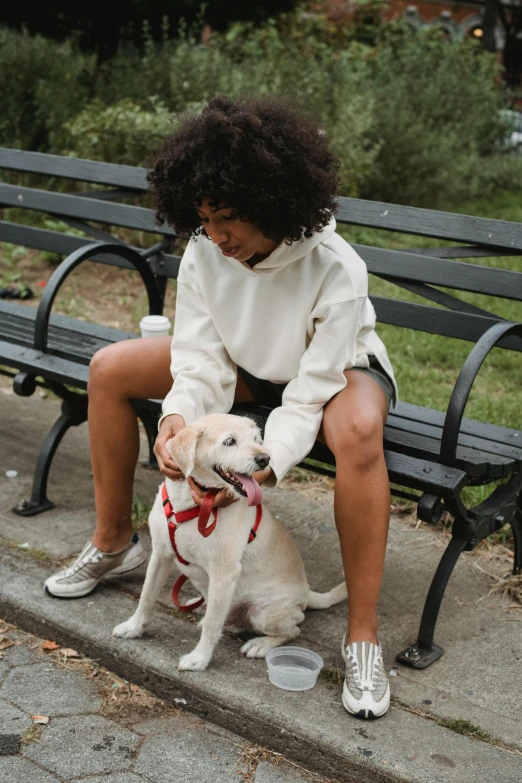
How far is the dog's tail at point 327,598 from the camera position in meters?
2.81

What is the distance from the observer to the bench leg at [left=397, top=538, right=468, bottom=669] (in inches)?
102

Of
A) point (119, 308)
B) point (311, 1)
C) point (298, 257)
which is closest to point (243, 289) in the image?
point (298, 257)

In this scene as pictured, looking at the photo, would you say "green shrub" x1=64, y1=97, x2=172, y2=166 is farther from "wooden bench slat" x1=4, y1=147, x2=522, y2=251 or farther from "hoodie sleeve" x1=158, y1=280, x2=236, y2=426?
"hoodie sleeve" x1=158, y1=280, x2=236, y2=426

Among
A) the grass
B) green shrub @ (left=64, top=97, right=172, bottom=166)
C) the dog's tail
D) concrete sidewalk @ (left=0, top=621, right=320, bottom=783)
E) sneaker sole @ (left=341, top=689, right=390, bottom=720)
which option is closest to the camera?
concrete sidewalk @ (left=0, top=621, right=320, bottom=783)

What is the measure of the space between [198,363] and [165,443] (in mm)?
331

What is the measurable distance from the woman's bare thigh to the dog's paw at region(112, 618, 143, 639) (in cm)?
72

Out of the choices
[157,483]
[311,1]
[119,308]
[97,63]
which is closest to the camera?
[157,483]

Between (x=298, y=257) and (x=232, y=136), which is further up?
(x=232, y=136)

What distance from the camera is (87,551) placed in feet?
9.50

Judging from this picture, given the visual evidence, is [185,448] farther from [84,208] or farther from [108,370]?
[84,208]

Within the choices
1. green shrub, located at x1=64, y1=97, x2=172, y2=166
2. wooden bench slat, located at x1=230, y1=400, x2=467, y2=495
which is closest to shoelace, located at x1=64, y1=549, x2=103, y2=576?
wooden bench slat, located at x1=230, y1=400, x2=467, y2=495

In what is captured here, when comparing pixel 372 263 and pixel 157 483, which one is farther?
pixel 157 483

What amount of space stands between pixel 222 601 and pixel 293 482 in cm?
148

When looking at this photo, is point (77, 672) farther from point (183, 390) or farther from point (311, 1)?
point (311, 1)
